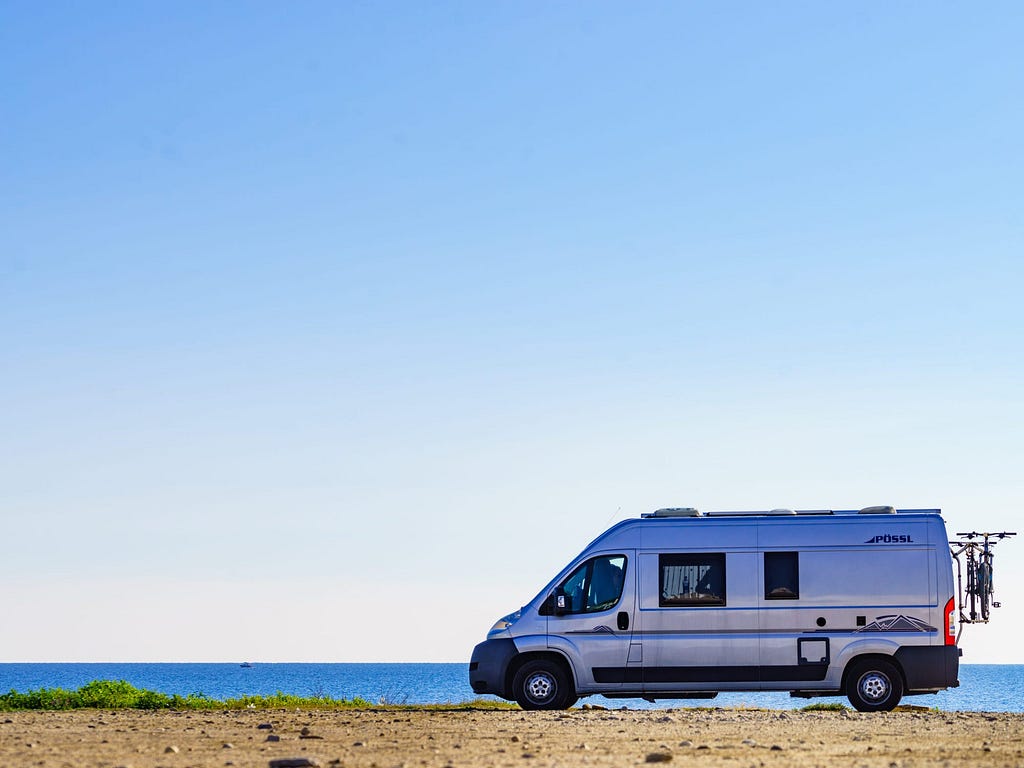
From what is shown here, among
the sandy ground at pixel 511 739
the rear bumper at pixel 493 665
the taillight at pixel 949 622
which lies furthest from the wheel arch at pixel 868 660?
the rear bumper at pixel 493 665

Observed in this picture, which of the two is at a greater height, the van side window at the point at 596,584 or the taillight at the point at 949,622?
the van side window at the point at 596,584

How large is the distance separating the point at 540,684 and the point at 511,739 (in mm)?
6231

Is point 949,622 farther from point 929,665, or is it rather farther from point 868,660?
point 868,660

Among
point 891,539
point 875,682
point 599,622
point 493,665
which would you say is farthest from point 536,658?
point 891,539

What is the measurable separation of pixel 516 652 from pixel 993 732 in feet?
24.4

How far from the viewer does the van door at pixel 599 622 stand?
21.5 m

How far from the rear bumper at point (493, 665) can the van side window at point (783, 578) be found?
4.10m

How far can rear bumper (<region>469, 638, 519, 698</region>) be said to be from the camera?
21703 mm

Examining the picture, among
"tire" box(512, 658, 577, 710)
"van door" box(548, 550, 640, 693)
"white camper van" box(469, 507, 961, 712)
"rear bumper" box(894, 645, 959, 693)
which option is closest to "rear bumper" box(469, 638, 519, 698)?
"white camper van" box(469, 507, 961, 712)

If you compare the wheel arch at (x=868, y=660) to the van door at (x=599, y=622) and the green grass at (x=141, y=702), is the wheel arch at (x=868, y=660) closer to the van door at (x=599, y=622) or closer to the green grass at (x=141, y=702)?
the van door at (x=599, y=622)

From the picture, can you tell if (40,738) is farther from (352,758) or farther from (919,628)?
(919,628)

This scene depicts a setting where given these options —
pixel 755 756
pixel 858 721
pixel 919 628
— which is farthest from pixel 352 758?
pixel 919 628

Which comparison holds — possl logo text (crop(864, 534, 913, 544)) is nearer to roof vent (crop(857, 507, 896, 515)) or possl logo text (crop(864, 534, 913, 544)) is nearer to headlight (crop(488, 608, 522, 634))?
roof vent (crop(857, 507, 896, 515))

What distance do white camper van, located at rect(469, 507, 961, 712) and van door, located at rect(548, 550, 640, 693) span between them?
16 mm
